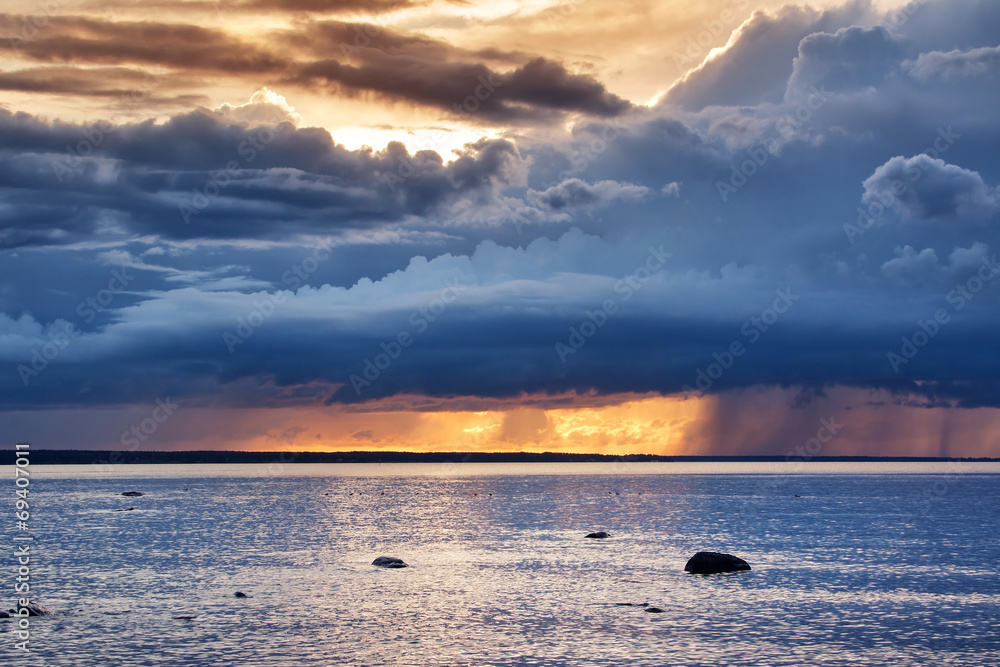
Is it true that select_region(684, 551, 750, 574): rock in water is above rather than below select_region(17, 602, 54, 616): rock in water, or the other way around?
above

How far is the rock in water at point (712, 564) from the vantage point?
263ft

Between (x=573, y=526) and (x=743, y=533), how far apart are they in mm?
24137

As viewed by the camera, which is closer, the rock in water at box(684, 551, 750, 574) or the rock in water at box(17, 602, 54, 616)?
the rock in water at box(17, 602, 54, 616)

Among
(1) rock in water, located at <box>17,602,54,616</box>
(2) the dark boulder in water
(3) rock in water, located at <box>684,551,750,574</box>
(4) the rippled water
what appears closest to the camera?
(4) the rippled water

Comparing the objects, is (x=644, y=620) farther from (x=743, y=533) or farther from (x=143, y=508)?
(x=143, y=508)

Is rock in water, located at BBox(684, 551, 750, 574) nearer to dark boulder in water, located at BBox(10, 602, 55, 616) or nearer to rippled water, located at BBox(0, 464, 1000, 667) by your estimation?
rippled water, located at BBox(0, 464, 1000, 667)

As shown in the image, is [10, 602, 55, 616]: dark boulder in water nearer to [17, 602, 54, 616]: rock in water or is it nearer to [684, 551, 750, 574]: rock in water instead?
[17, 602, 54, 616]: rock in water

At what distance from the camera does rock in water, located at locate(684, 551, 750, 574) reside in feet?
263

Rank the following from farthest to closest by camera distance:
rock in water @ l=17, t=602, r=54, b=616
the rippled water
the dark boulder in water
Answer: rock in water @ l=17, t=602, r=54, b=616 → the dark boulder in water → the rippled water

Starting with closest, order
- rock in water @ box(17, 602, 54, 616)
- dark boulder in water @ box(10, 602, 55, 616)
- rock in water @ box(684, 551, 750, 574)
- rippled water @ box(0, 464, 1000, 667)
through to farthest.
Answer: rippled water @ box(0, 464, 1000, 667) < dark boulder in water @ box(10, 602, 55, 616) < rock in water @ box(17, 602, 54, 616) < rock in water @ box(684, 551, 750, 574)

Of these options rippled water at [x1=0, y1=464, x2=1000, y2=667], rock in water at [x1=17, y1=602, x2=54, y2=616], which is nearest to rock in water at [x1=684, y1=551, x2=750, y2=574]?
rippled water at [x1=0, y1=464, x2=1000, y2=667]

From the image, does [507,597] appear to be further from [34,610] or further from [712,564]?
[34,610]

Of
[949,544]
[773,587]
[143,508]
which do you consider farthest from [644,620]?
[143,508]

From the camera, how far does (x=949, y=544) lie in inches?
4333
